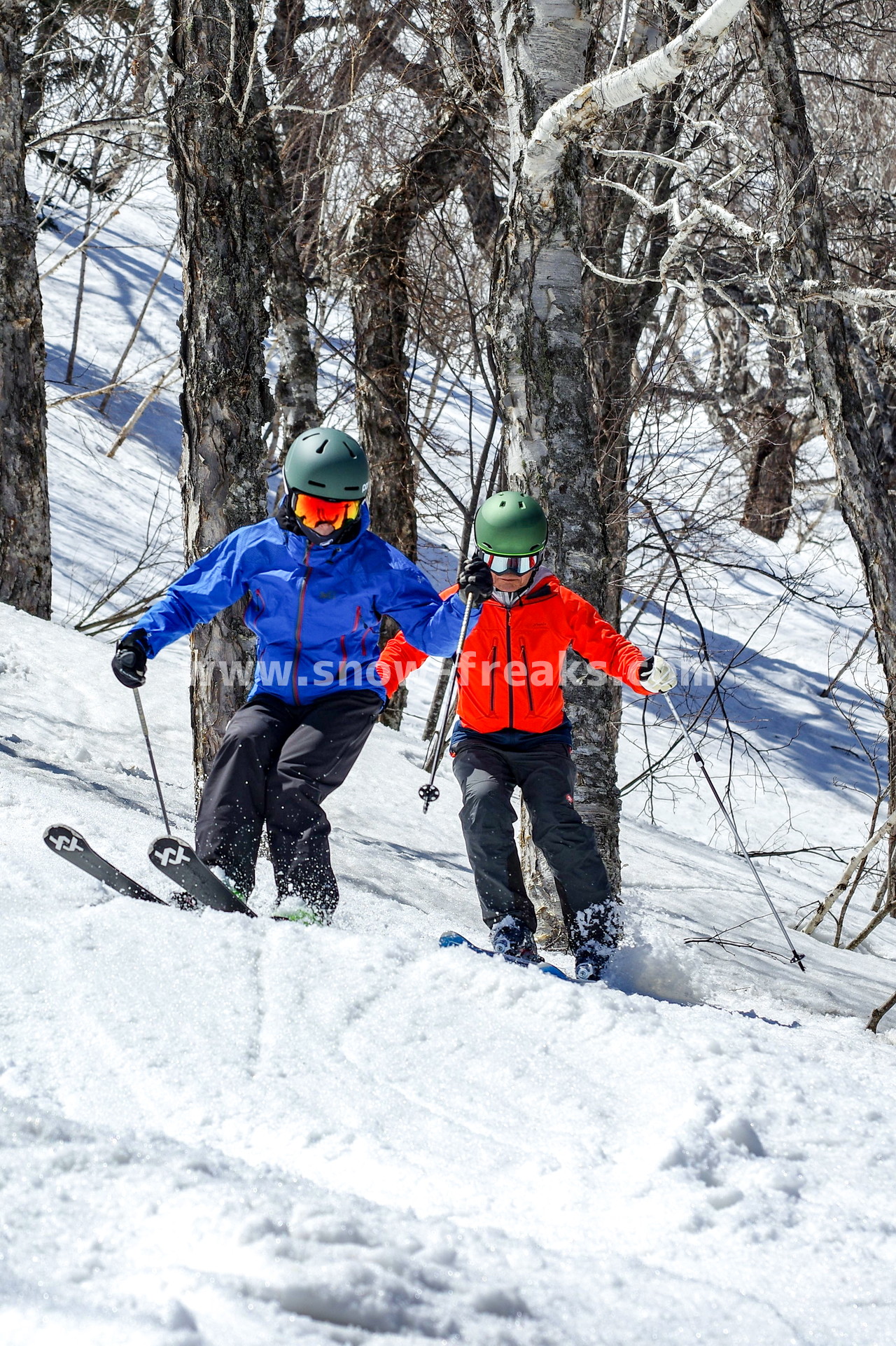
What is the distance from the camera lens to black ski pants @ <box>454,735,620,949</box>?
152 inches

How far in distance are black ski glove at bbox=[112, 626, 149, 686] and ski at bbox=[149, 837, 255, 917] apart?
2.19 ft

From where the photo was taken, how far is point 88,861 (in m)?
3.34

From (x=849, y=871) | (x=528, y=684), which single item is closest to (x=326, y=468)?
(x=528, y=684)

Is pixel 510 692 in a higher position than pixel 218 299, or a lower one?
lower

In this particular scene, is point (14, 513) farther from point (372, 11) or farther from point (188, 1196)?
point (188, 1196)

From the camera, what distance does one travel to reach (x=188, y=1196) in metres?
1.61

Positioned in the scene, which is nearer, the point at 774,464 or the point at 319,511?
the point at 319,511

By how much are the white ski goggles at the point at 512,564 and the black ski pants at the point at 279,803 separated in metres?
0.79

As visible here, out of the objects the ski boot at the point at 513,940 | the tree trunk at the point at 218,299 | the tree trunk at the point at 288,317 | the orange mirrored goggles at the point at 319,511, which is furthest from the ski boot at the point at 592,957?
the tree trunk at the point at 288,317

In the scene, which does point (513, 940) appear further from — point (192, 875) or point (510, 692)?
point (192, 875)

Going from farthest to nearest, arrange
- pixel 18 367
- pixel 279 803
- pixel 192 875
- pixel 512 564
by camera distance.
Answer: pixel 18 367
pixel 512 564
pixel 279 803
pixel 192 875

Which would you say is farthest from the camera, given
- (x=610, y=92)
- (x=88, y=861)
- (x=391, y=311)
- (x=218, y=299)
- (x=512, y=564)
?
(x=391, y=311)

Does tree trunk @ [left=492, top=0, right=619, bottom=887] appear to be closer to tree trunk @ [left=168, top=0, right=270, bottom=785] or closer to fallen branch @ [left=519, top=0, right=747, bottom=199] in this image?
fallen branch @ [left=519, top=0, right=747, bottom=199]

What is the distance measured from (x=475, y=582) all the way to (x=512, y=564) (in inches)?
7.4
